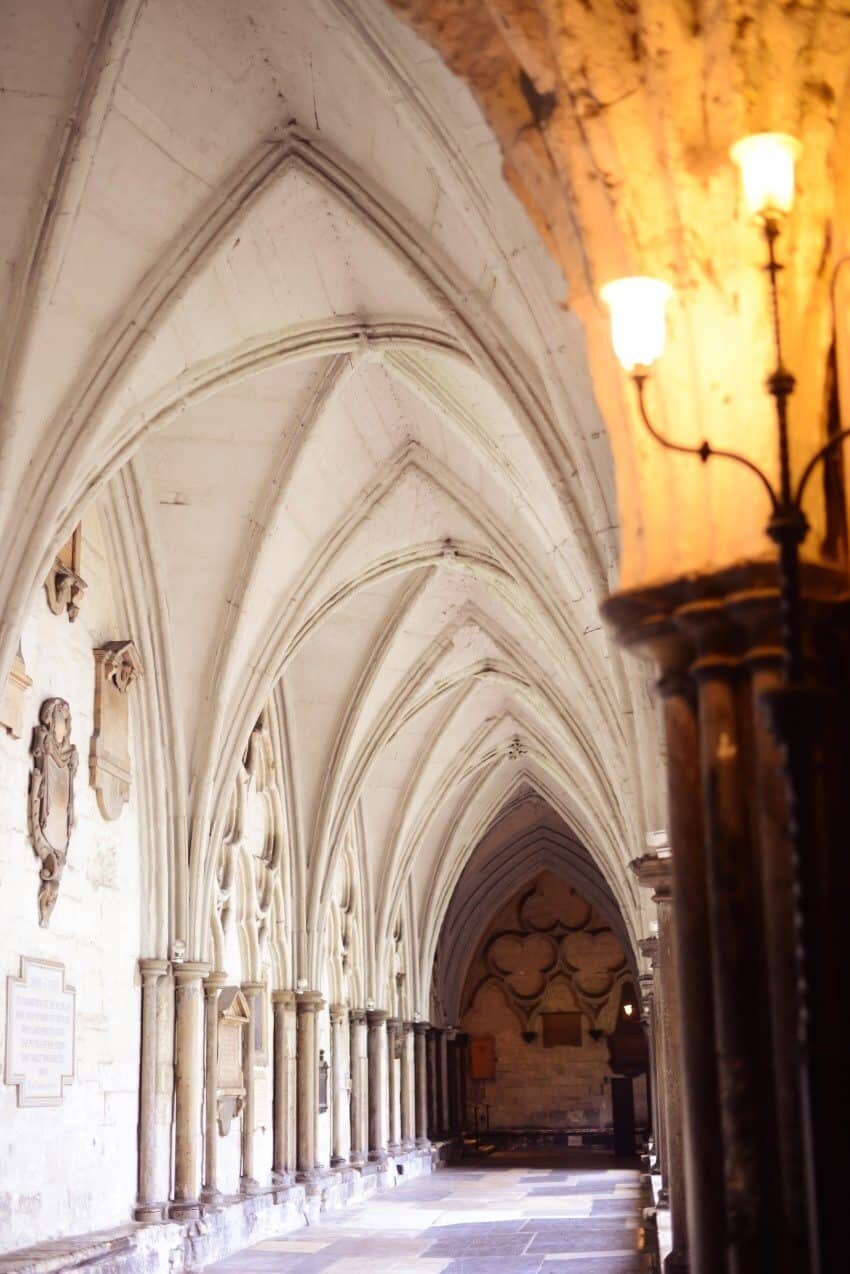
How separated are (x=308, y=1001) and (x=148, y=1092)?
4.22 meters

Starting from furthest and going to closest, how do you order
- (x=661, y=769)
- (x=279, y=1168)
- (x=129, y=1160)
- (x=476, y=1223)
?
(x=279, y=1168) < (x=476, y=1223) < (x=129, y=1160) < (x=661, y=769)

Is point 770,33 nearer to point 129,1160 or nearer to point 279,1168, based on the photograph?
point 129,1160

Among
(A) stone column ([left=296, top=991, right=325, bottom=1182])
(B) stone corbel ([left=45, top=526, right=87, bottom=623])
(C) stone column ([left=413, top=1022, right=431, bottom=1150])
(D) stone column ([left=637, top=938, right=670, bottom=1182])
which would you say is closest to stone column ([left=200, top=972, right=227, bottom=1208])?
(A) stone column ([left=296, top=991, right=325, bottom=1182])

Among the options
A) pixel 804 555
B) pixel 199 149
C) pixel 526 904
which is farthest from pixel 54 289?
pixel 526 904

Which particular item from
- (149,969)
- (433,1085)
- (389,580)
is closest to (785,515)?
(149,969)

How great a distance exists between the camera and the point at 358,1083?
1742 centimetres

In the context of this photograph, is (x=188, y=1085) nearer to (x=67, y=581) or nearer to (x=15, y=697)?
(x=15, y=697)

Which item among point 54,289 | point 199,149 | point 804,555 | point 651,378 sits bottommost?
point 804,555

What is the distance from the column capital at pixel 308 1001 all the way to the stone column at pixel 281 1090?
87 mm

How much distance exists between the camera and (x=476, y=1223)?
1245 centimetres

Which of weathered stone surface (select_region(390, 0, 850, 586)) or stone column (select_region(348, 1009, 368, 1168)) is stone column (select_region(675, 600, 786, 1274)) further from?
stone column (select_region(348, 1009, 368, 1168))

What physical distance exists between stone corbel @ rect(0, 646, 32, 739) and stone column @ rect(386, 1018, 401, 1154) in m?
11.5

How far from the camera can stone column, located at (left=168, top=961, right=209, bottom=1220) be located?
10383mm

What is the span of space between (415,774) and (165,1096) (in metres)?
7.52
